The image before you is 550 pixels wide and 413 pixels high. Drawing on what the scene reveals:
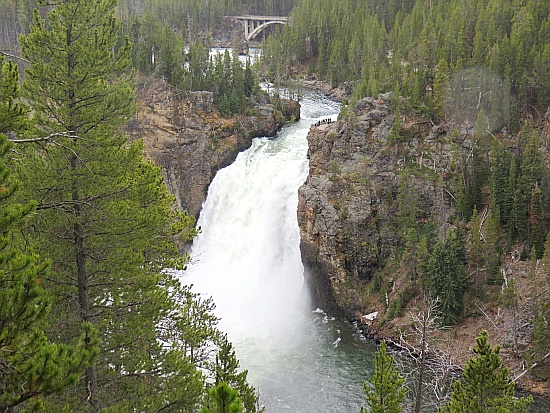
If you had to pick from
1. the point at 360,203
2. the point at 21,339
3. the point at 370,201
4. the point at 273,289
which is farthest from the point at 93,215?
the point at 273,289

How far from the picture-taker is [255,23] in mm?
126375

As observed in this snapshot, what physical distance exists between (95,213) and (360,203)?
29513 millimetres

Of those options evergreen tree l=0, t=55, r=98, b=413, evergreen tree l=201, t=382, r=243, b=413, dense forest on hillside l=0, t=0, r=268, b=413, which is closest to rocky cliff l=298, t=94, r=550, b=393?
dense forest on hillside l=0, t=0, r=268, b=413

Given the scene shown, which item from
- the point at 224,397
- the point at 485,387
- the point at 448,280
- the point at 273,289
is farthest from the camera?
the point at 273,289

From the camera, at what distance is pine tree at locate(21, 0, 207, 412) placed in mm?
15297

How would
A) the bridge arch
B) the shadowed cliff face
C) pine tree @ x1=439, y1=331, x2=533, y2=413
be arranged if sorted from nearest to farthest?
pine tree @ x1=439, y1=331, x2=533, y2=413 < the shadowed cliff face < the bridge arch

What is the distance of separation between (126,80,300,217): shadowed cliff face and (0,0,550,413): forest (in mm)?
2945

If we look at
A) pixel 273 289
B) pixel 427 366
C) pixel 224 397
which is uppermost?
pixel 224 397

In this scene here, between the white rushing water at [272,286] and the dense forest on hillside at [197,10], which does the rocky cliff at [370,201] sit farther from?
the dense forest on hillside at [197,10]

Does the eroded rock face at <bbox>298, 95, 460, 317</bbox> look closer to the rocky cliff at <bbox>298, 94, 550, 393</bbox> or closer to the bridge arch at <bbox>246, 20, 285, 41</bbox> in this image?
the rocky cliff at <bbox>298, 94, 550, 393</bbox>

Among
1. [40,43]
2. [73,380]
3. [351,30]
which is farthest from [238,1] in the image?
[73,380]

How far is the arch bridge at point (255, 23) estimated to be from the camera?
11988 cm

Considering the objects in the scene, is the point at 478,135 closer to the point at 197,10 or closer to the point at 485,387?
the point at 485,387

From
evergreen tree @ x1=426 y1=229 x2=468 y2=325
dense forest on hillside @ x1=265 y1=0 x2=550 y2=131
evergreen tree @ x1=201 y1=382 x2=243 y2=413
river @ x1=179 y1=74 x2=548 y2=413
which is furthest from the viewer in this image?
dense forest on hillside @ x1=265 y1=0 x2=550 y2=131
